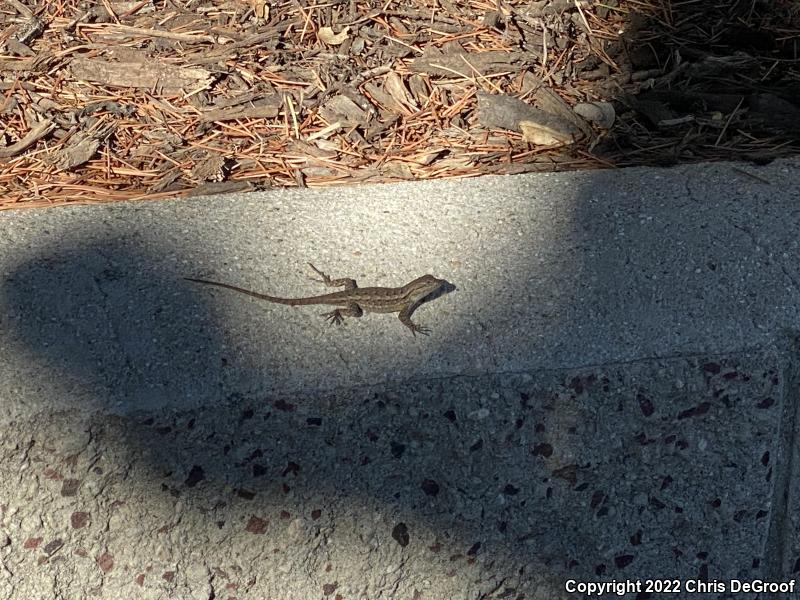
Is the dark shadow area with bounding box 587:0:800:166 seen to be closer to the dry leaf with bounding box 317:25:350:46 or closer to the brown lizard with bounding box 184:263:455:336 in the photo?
the dry leaf with bounding box 317:25:350:46

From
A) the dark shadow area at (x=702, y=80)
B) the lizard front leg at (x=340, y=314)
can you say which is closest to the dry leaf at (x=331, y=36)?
the dark shadow area at (x=702, y=80)

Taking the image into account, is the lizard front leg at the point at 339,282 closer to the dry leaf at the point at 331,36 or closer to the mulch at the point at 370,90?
the mulch at the point at 370,90

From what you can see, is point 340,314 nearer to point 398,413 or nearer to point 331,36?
point 398,413

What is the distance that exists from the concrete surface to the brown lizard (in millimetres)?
34

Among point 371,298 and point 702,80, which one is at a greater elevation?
point 371,298

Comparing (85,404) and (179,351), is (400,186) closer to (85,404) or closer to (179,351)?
(179,351)

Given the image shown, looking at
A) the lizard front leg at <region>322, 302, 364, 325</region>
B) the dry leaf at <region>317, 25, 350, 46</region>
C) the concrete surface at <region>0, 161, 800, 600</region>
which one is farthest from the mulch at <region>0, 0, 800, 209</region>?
the lizard front leg at <region>322, 302, 364, 325</region>

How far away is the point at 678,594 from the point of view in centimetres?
262

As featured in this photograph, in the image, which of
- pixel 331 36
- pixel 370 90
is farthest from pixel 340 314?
pixel 331 36

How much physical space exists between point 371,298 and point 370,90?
1.46 m

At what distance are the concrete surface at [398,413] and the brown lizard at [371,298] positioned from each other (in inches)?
1.3

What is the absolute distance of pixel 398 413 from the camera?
7.77ft

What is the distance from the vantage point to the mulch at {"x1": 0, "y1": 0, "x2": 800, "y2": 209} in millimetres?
3498

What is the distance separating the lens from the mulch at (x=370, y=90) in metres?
3.50
